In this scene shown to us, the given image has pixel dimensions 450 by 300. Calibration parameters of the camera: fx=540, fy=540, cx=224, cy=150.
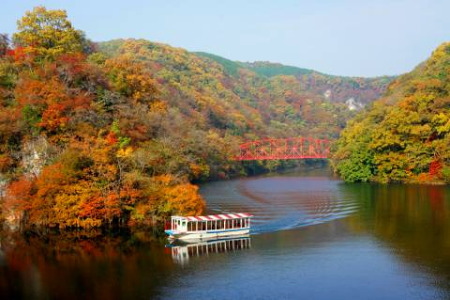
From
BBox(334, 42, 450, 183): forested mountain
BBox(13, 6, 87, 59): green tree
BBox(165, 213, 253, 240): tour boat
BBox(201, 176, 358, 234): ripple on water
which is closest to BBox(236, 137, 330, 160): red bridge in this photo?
BBox(201, 176, 358, 234): ripple on water

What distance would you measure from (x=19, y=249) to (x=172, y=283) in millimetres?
12149

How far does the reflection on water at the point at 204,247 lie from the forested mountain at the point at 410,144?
34.9 meters

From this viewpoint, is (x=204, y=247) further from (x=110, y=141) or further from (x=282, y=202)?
(x=282, y=202)

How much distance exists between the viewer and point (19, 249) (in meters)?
32.6

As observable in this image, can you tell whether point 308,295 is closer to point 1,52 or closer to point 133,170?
point 133,170

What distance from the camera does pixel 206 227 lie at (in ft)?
113

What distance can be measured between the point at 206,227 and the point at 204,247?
6.00ft

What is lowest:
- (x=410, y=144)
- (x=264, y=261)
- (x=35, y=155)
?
(x=264, y=261)

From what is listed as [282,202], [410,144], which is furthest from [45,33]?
[410,144]

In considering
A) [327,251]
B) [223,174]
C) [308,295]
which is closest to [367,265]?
[327,251]

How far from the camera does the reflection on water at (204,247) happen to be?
101 ft

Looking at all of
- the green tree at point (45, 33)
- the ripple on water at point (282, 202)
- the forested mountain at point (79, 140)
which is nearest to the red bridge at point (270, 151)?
the ripple on water at point (282, 202)

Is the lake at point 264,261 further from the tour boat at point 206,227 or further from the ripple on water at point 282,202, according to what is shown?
the tour boat at point 206,227

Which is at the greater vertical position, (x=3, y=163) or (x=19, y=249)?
(x=3, y=163)
